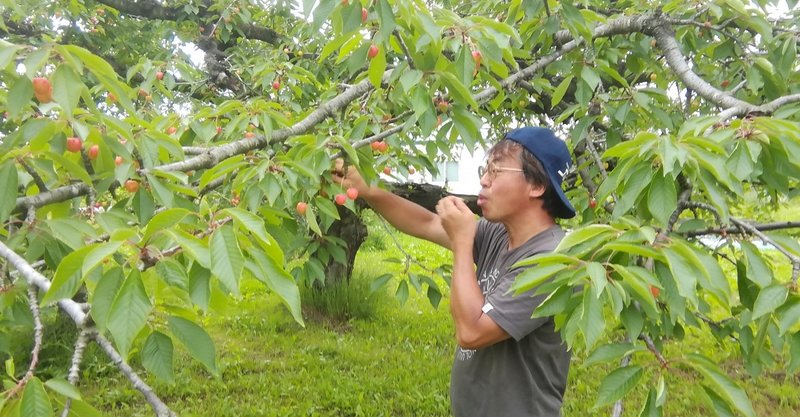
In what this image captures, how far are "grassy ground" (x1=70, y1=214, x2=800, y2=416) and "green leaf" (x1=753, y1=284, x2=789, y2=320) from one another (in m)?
2.14

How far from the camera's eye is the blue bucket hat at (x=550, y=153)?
192cm

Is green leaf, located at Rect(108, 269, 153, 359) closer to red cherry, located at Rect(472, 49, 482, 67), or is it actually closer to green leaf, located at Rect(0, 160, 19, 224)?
green leaf, located at Rect(0, 160, 19, 224)

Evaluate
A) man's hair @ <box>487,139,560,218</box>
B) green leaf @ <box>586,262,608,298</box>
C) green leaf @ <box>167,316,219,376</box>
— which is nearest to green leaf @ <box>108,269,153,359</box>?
green leaf @ <box>167,316,219,376</box>

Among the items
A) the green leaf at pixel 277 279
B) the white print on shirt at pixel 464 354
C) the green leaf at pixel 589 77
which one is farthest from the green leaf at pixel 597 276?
the green leaf at pixel 589 77

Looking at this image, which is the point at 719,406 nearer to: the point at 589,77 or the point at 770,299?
the point at 770,299

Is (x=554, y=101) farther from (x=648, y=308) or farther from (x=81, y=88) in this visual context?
(x=81, y=88)

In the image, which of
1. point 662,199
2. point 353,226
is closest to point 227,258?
point 662,199

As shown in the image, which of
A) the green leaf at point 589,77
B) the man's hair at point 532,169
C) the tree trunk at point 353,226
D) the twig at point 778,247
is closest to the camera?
the twig at point 778,247

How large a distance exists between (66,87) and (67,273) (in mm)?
489

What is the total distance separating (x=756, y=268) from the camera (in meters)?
1.19

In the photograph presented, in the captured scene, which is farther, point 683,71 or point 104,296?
point 683,71

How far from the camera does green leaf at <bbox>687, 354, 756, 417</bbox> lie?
3.55ft

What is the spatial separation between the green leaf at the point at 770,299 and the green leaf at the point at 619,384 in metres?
0.28

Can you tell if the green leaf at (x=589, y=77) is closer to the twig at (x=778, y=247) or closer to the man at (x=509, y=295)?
the man at (x=509, y=295)
